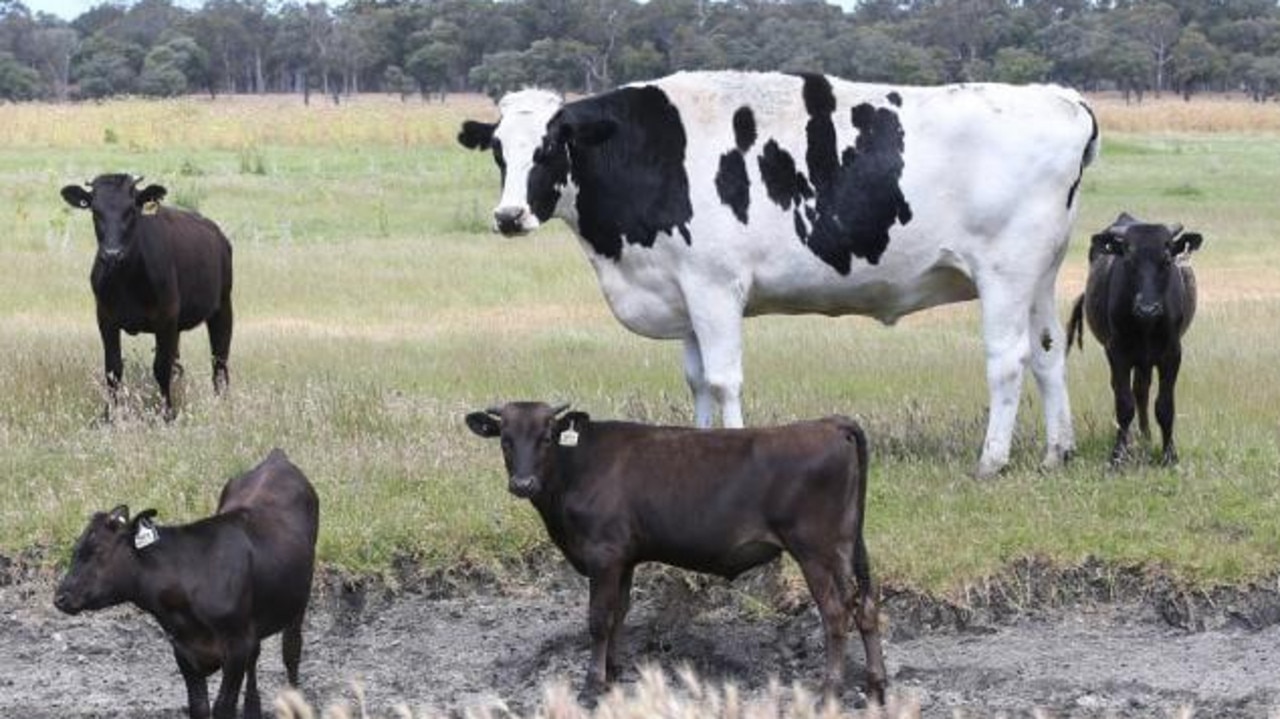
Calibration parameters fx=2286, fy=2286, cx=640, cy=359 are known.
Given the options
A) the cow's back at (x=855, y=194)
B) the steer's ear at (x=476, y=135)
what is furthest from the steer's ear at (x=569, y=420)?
the steer's ear at (x=476, y=135)

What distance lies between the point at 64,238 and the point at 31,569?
17.3 metres

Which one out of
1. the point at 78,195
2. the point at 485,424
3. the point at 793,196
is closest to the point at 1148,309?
the point at 793,196

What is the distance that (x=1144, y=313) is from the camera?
12539mm

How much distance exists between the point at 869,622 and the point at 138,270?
7.32 meters

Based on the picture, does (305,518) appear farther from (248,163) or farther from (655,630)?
(248,163)

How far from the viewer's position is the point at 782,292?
1268 cm

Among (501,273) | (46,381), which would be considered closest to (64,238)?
(501,273)

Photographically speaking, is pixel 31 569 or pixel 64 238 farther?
pixel 64 238

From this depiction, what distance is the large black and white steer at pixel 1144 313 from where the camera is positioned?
12648 millimetres

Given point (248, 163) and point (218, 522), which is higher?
point (218, 522)

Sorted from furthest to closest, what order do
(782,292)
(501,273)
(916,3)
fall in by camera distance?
(916,3) → (501,273) → (782,292)

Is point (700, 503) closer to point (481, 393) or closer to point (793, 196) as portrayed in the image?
point (793, 196)

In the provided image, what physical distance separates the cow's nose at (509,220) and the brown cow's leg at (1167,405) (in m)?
3.73

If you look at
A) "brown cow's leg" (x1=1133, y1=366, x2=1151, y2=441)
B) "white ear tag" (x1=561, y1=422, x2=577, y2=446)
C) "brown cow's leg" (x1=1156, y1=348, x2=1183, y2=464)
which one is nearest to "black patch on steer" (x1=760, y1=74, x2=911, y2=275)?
"brown cow's leg" (x1=1156, y1=348, x2=1183, y2=464)
